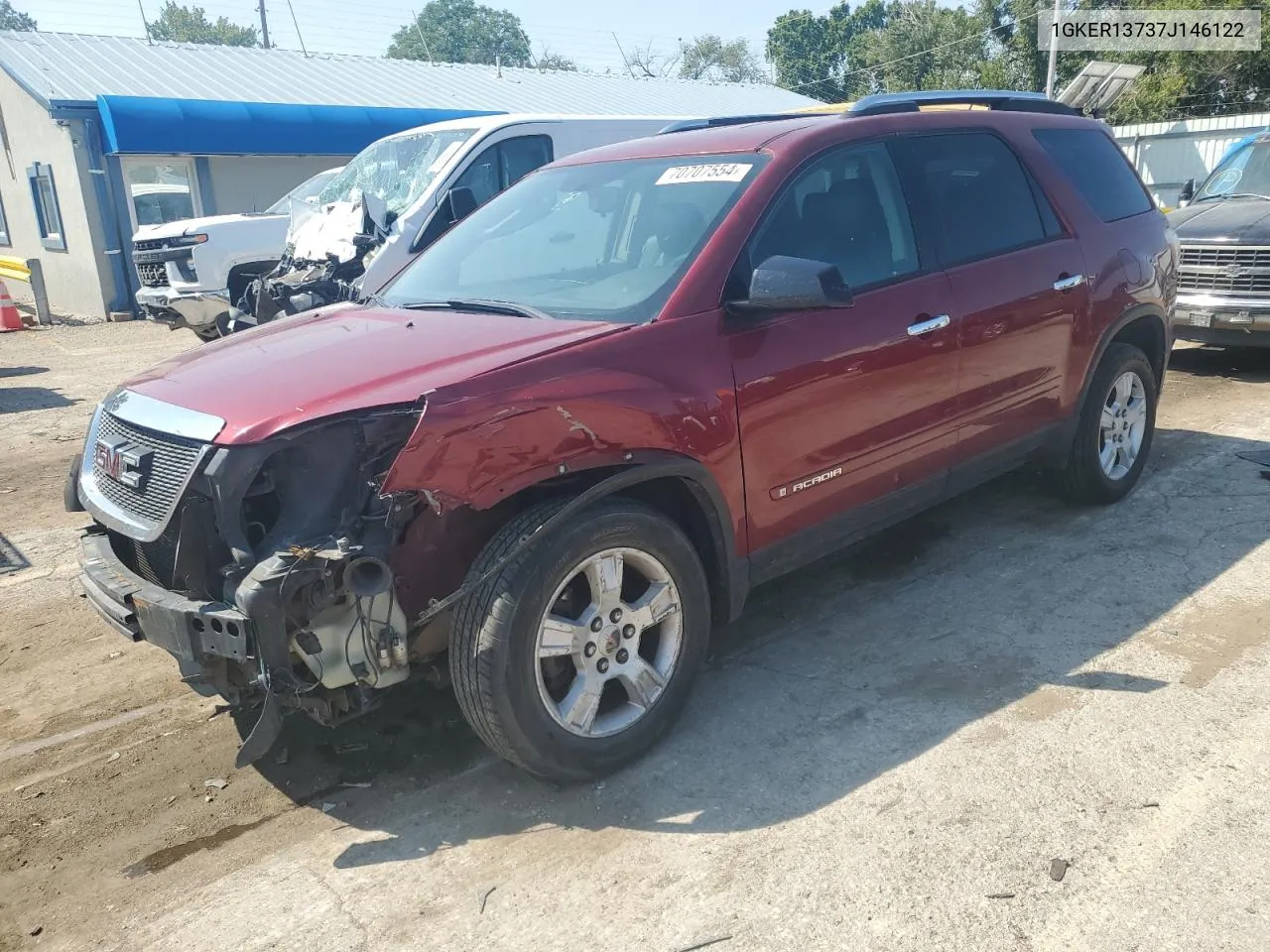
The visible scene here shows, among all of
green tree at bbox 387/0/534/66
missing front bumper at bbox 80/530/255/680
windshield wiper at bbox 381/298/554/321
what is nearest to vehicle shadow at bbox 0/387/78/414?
windshield wiper at bbox 381/298/554/321

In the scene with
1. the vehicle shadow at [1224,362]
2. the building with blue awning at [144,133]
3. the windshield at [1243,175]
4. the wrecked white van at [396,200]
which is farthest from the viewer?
the building with blue awning at [144,133]

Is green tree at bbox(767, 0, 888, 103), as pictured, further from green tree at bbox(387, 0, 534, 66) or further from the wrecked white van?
the wrecked white van

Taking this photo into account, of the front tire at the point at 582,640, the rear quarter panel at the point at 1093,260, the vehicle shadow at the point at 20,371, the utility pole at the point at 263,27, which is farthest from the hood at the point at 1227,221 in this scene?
the utility pole at the point at 263,27

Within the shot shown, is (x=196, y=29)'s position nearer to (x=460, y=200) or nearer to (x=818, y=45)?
(x=818, y=45)

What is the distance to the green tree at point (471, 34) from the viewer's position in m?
82.9

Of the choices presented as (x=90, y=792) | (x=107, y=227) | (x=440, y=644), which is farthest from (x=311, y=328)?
(x=107, y=227)

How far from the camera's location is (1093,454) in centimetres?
524

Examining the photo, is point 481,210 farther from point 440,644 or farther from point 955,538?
point 955,538

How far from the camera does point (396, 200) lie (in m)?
9.33

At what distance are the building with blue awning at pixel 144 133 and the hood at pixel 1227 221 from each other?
560 inches

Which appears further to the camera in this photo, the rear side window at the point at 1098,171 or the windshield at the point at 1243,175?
the windshield at the point at 1243,175

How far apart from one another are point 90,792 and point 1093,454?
4674mm

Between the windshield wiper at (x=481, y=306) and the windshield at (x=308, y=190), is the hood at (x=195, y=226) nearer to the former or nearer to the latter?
the windshield at (x=308, y=190)

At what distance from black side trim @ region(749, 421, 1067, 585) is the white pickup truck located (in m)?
8.55
